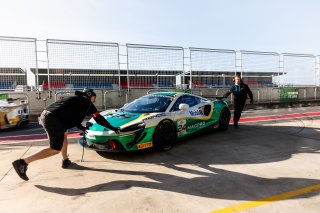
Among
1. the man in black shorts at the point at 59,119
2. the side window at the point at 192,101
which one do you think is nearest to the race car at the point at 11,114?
the man in black shorts at the point at 59,119

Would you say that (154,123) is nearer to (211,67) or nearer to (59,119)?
(59,119)

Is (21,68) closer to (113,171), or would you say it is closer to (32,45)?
(32,45)

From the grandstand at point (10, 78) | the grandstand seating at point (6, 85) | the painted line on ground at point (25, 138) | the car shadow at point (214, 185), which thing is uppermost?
the grandstand at point (10, 78)

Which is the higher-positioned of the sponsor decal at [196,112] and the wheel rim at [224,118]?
the sponsor decal at [196,112]

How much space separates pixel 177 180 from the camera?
4.30m

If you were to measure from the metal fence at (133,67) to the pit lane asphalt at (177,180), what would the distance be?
6344 mm

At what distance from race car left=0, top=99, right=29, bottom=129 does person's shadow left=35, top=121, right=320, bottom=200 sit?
15.8 feet

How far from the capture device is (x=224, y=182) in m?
4.21

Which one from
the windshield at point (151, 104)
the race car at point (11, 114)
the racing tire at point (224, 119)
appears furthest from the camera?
the race car at point (11, 114)

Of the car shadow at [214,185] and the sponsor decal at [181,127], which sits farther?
the sponsor decal at [181,127]

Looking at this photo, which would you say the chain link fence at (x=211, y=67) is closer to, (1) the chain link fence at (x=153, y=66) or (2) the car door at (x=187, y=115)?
(1) the chain link fence at (x=153, y=66)

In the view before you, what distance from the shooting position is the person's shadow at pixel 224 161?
3.93m

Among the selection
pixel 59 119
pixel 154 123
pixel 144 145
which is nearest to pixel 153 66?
pixel 154 123

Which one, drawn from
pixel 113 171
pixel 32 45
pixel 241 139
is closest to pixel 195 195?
pixel 113 171
